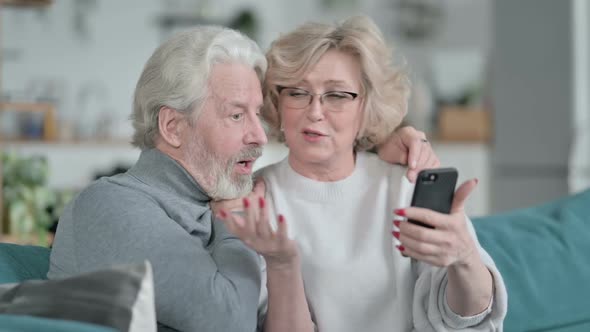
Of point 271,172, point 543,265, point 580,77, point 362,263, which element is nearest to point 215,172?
point 271,172

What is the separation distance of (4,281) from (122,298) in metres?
0.52

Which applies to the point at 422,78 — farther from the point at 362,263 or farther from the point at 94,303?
the point at 94,303

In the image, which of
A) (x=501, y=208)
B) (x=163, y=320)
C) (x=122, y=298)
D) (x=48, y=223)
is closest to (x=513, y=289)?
(x=163, y=320)

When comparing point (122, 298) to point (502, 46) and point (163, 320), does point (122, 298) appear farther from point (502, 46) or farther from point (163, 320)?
point (502, 46)

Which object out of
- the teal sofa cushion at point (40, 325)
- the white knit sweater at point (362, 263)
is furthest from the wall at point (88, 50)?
the teal sofa cushion at point (40, 325)

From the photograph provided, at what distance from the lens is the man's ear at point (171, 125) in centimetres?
192

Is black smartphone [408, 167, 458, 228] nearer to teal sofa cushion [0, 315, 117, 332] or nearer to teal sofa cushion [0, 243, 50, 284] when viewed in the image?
teal sofa cushion [0, 315, 117, 332]

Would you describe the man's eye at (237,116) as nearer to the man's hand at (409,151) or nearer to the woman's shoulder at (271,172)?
the woman's shoulder at (271,172)

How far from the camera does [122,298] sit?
1449mm

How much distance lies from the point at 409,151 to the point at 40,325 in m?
0.99

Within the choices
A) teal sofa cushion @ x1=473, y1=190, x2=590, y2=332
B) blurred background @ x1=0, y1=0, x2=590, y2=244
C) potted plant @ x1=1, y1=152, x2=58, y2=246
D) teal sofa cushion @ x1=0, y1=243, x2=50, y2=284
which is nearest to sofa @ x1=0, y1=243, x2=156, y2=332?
teal sofa cushion @ x1=0, y1=243, x2=50, y2=284

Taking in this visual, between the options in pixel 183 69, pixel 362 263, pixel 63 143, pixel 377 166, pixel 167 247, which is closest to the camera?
pixel 167 247

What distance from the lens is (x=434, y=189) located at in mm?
1760

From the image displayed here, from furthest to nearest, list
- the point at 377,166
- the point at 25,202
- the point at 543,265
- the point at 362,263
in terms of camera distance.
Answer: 1. the point at 25,202
2. the point at 543,265
3. the point at 377,166
4. the point at 362,263
